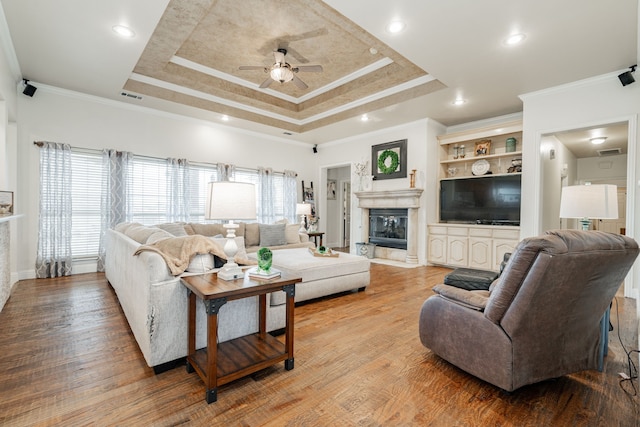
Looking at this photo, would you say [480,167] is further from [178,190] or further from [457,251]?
[178,190]

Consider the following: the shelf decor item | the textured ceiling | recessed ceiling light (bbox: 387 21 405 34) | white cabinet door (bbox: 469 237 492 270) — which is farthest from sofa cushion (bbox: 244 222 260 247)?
the shelf decor item

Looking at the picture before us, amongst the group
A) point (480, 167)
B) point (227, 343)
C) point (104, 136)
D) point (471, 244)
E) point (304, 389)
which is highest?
point (104, 136)

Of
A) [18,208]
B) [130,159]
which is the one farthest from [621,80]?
[18,208]

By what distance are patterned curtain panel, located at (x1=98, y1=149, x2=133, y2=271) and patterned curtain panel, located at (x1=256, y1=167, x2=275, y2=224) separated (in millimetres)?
2520

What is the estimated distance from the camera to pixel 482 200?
5.39 m

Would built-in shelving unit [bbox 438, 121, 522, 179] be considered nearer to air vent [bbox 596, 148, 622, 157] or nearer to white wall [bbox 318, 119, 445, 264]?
white wall [bbox 318, 119, 445, 264]

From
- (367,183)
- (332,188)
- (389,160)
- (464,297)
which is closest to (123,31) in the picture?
(464,297)

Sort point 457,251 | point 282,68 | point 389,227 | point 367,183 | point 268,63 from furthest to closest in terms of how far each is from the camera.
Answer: point 367,183
point 389,227
point 457,251
point 268,63
point 282,68

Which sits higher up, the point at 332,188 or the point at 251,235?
the point at 332,188

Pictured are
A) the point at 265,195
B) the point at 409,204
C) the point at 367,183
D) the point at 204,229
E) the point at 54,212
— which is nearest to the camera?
the point at 54,212

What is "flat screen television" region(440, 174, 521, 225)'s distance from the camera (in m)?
5.05

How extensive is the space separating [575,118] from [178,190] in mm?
6383

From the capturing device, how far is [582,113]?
4.04m

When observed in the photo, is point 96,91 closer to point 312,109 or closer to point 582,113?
point 312,109
